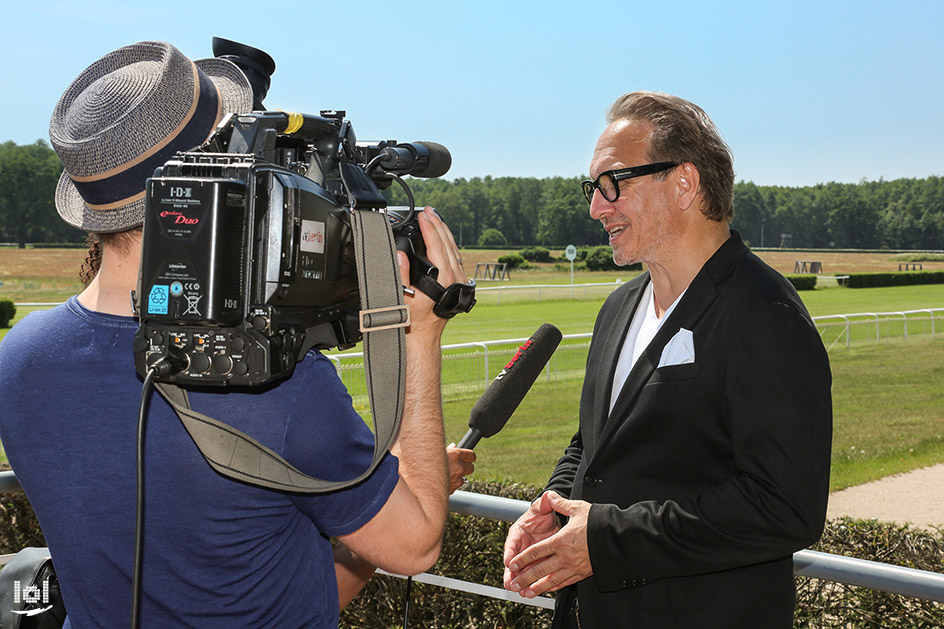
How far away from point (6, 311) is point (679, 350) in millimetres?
38753

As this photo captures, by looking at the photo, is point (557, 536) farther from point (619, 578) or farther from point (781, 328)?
point (781, 328)

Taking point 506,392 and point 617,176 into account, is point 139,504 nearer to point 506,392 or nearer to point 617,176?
point 506,392

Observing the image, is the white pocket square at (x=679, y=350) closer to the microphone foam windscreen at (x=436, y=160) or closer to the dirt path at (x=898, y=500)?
the microphone foam windscreen at (x=436, y=160)

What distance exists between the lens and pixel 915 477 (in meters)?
12.4

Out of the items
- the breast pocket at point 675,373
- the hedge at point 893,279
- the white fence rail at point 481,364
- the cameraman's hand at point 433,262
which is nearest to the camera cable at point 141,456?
the cameraman's hand at point 433,262

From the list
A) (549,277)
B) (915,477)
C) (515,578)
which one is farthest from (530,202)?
(515,578)

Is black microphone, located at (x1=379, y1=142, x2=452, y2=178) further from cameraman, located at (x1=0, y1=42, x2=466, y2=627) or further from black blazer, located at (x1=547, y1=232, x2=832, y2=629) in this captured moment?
black blazer, located at (x1=547, y1=232, x2=832, y2=629)

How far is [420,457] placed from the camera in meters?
1.64

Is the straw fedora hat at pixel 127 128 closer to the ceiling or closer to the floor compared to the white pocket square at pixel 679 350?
closer to the ceiling

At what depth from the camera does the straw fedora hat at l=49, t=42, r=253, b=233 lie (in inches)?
58.6

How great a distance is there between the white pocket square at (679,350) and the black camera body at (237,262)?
0.96m

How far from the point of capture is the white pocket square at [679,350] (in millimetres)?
2137

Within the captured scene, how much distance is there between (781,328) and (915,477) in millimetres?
12187

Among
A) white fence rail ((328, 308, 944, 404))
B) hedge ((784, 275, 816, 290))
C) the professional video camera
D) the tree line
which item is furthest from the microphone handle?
the tree line
